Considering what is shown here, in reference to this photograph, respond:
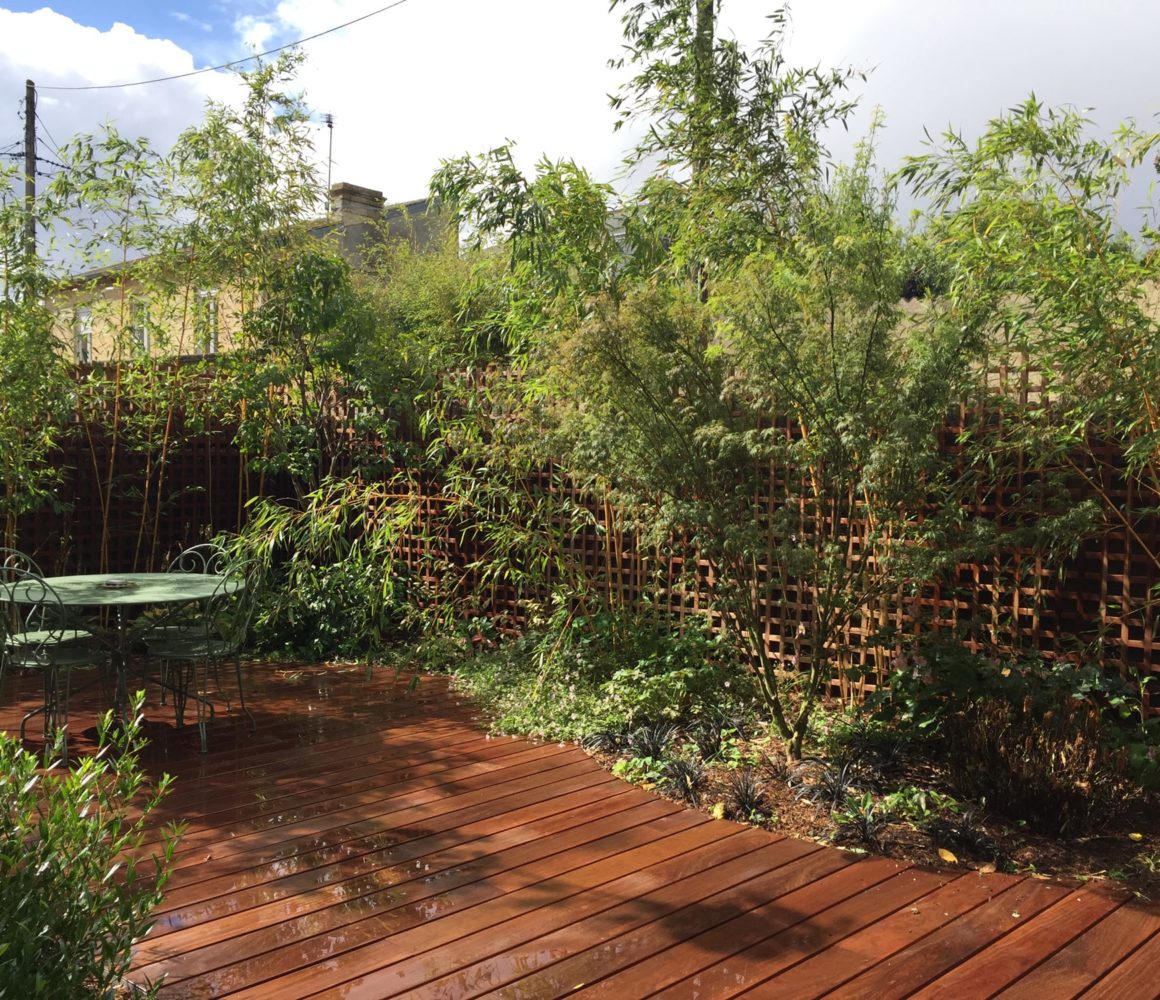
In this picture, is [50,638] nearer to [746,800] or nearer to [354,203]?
[746,800]

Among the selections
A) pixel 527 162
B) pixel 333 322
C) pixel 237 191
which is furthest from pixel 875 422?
pixel 237 191

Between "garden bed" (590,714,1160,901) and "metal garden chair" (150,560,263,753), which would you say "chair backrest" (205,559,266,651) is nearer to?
"metal garden chair" (150,560,263,753)

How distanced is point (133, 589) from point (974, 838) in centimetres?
365

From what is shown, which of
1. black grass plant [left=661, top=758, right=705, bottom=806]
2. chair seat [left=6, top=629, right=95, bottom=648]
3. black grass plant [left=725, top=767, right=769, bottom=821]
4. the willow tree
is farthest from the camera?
the willow tree

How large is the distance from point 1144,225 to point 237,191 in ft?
16.1

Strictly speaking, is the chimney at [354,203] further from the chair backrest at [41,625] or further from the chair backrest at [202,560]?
the chair backrest at [41,625]

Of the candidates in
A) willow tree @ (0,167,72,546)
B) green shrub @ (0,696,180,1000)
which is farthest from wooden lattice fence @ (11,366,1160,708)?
green shrub @ (0,696,180,1000)

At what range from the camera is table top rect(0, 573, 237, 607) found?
4.09m

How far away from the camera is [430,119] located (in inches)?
268

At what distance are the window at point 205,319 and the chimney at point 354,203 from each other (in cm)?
619

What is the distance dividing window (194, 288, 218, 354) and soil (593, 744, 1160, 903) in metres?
4.50

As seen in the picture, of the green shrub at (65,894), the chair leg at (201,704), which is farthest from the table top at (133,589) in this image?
the green shrub at (65,894)

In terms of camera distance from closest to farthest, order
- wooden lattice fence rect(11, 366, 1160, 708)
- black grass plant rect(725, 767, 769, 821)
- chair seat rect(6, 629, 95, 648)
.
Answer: black grass plant rect(725, 767, 769, 821), wooden lattice fence rect(11, 366, 1160, 708), chair seat rect(6, 629, 95, 648)

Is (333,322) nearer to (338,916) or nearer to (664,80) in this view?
(664,80)
